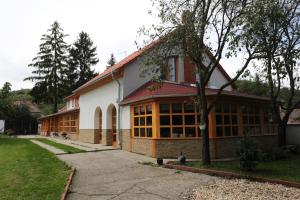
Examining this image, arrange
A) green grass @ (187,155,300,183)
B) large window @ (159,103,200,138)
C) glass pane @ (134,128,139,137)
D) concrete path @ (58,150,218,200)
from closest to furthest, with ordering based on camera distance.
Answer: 1. concrete path @ (58,150,218,200)
2. green grass @ (187,155,300,183)
3. large window @ (159,103,200,138)
4. glass pane @ (134,128,139,137)

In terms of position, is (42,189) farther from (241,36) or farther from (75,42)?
(75,42)

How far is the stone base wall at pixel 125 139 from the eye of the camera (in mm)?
17172

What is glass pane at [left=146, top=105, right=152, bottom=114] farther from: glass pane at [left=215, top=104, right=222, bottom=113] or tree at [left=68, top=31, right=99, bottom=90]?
tree at [left=68, top=31, right=99, bottom=90]

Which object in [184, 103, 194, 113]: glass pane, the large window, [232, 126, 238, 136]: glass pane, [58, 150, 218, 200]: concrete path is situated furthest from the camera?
[232, 126, 238, 136]: glass pane

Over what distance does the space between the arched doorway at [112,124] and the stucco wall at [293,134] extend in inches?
494

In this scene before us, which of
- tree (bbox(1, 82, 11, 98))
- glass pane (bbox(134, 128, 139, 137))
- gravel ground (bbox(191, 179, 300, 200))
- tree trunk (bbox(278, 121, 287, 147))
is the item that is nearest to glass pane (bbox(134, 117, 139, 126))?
glass pane (bbox(134, 128, 139, 137))

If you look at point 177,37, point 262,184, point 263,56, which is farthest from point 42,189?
point 263,56

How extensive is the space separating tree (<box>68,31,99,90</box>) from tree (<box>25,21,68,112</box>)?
367cm

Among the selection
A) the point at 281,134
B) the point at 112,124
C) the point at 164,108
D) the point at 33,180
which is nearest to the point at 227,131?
the point at 164,108

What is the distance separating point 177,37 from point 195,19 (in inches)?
39.2

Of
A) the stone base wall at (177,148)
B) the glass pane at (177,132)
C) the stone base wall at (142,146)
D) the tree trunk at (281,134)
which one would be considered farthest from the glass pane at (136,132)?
the tree trunk at (281,134)

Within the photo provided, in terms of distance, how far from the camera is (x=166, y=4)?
1170 cm

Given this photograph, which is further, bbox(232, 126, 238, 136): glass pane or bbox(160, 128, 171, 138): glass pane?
bbox(232, 126, 238, 136): glass pane

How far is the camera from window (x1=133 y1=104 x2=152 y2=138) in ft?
49.1
